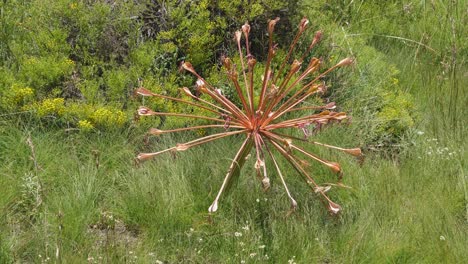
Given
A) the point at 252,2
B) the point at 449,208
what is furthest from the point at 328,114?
the point at 252,2

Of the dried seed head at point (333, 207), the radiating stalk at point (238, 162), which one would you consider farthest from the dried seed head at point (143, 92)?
the dried seed head at point (333, 207)

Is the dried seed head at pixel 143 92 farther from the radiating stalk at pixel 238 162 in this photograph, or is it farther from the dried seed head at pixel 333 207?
the dried seed head at pixel 333 207

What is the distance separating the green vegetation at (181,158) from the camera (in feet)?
12.3

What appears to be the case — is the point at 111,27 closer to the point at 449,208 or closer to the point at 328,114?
the point at 328,114

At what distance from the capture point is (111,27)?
5094 millimetres

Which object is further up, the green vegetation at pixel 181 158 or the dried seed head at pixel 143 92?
the dried seed head at pixel 143 92

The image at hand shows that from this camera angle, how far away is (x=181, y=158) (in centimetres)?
432

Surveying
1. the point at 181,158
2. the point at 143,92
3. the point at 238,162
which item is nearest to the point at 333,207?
the point at 238,162

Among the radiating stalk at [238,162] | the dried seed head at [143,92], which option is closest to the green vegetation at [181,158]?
the radiating stalk at [238,162]

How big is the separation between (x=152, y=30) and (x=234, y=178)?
1637 mm

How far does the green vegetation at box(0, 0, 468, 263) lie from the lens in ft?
12.3

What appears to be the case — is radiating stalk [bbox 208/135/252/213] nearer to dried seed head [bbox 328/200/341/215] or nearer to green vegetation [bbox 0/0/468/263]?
green vegetation [bbox 0/0/468/263]

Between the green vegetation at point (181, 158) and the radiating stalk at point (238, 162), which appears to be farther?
the radiating stalk at point (238, 162)

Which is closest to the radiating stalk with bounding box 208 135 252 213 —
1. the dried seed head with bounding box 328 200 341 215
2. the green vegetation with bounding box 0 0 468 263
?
the green vegetation with bounding box 0 0 468 263
